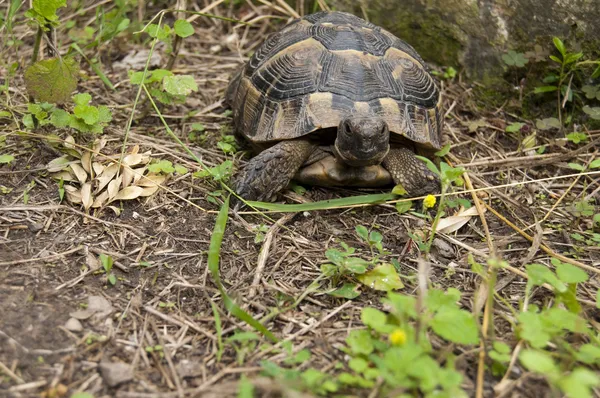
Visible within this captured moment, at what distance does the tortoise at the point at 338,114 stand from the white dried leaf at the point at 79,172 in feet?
2.62

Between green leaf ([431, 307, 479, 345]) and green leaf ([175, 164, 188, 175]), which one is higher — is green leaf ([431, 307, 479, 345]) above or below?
above

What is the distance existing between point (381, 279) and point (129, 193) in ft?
4.55

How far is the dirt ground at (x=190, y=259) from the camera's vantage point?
222 centimetres

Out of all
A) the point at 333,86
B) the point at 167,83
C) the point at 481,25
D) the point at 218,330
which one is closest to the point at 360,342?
the point at 218,330

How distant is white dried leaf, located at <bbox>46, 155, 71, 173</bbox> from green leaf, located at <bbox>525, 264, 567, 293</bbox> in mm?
2374

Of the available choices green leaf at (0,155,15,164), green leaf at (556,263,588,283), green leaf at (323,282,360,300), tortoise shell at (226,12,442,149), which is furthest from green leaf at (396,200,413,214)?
green leaf at (0,155,15,164)

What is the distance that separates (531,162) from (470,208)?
0.71m

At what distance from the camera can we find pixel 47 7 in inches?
124

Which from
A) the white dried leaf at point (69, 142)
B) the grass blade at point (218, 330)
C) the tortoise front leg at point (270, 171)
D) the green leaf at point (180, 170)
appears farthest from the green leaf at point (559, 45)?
the white dried leaf at point (69, 142)

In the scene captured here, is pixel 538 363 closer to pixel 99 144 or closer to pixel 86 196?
pixel 86 196

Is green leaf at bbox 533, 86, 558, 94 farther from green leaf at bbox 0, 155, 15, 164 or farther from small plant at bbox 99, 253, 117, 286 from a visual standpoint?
green leaf at bbox 0, 155, 15, 164

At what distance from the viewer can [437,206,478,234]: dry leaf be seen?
3.20 metres

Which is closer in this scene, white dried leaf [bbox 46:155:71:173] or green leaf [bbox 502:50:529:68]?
white dried leaf [bbox 46:155:71:173]

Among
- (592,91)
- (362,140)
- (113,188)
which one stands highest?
(592,91)
